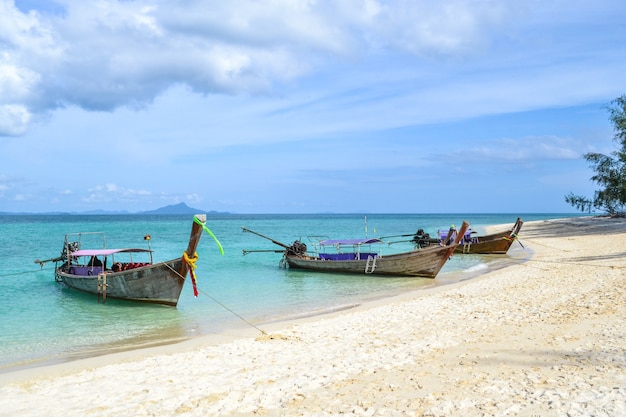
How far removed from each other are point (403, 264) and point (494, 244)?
12.5 meters

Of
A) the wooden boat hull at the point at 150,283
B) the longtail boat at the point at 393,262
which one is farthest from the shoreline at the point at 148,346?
the longtail boat at the point at 393,262

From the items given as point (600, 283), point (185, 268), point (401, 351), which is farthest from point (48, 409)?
point (600, 283)

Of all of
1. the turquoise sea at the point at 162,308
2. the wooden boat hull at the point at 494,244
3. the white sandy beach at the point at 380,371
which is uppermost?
the wooden boat hull at the point at 494,244

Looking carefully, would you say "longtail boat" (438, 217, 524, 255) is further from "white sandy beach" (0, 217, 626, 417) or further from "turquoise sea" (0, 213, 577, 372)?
"white sandy beach" (0, 217, 626, 417)

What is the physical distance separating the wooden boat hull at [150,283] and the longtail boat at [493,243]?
1937 cm

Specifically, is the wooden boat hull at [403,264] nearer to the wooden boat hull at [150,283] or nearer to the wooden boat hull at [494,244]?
the wooden boat hull at [150,283]

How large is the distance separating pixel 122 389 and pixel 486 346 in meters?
6.03

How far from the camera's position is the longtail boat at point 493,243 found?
3070 cm

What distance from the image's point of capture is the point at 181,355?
30.6ft

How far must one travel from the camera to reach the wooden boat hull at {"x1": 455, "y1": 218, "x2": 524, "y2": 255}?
101 feet

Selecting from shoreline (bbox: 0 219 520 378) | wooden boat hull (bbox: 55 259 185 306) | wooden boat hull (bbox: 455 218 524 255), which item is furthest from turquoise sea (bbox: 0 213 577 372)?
wooden boat hull (bbox: 455 218 524 255)

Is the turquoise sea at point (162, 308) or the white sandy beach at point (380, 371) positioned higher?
the white sandy beach at point (380, 371)

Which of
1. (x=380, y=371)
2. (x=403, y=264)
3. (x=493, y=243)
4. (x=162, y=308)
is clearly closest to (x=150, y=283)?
(x=162, y=308)

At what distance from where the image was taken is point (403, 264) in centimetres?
2133
